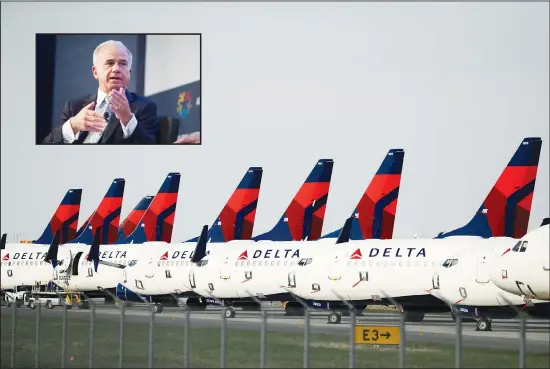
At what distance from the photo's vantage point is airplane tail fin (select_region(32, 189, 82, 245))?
254ft

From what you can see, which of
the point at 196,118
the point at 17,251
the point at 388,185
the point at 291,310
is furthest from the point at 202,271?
the point at 17,251

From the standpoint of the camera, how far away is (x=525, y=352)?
1786cm

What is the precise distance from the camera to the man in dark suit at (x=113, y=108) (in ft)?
140

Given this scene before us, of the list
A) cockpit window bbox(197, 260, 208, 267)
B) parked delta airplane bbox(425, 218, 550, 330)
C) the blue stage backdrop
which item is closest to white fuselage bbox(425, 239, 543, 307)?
parked delta airplane bbox(425, 218, 550, 330)

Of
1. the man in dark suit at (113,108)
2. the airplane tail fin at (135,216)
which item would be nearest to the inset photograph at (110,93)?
the man in dark suit at (113,108)

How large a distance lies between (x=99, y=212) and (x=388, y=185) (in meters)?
27.7

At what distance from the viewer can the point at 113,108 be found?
43094mm

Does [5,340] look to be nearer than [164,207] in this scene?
Yes

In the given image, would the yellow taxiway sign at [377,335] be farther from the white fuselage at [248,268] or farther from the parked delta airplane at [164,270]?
the parked delta airplane at [164,270]

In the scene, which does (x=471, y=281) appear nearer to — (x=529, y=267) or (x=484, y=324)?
(x=484, y=324)

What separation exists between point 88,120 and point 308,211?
66.0 ft

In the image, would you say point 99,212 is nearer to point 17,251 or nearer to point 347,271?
point 17,251

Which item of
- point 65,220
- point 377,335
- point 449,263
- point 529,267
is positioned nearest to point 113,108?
point 449,263

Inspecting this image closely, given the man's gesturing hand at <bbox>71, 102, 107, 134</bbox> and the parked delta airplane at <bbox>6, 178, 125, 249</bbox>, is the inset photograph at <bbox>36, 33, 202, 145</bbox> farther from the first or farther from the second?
the parked delta airplane at <bbox>6, 178, 125, 249</bbox>
